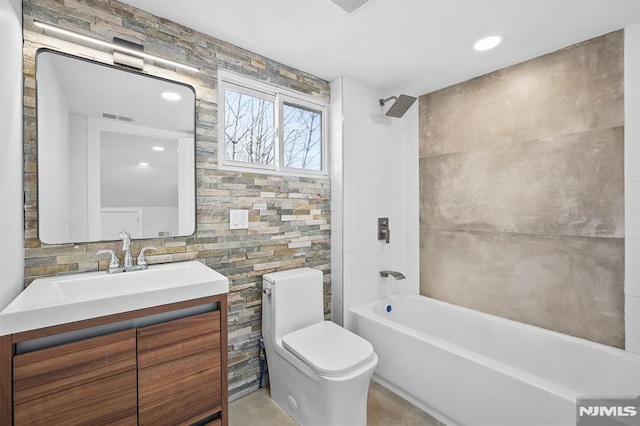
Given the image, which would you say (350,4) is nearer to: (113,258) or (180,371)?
(113,258)

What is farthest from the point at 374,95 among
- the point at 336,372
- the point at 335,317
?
the point at 336,372

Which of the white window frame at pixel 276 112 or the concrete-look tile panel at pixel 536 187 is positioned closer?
the concrete-look tile panel at pixel 536 187

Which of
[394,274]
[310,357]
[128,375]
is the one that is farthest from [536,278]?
[128,375]

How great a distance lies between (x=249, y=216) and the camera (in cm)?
206

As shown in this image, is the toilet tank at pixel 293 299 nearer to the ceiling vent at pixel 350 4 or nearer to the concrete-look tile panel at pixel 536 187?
the concrete-look tile panel at pixel 536 187

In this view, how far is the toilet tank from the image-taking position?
1948mm

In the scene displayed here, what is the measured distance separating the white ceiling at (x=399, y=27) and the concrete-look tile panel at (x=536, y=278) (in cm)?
135

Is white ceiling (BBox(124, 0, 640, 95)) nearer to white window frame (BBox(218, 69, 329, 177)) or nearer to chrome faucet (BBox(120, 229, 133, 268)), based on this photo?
white window frame (BBox(218, 69, 329, 177))

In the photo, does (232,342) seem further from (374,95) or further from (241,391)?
(374,95)

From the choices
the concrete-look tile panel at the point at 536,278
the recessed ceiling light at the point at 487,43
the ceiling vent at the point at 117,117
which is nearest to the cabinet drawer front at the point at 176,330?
the ceiling vent at the point at 117,117

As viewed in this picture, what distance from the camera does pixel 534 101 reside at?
2.13 m

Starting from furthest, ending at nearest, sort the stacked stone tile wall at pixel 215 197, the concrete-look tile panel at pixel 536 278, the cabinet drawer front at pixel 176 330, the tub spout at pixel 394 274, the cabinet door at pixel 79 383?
the tub spout at pixel 394 274
the concrete-look tile panel at pixel 536 278
the stacked stone tile wall at pixel 215 197
the cabinet drawer front at pixel 176 330
the cabinet door at pixel 79 383

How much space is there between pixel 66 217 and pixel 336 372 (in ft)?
5.29

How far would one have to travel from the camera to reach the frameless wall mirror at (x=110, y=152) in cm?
143
